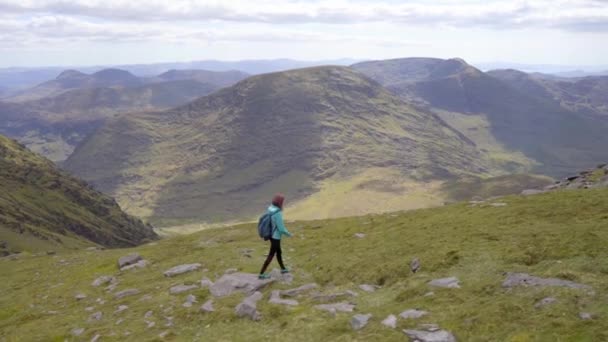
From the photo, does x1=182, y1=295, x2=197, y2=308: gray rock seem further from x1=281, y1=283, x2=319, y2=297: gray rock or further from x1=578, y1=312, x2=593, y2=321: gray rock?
x1=578, y1=312, x2=593, y2=321: gray rock

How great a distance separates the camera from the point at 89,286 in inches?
1708

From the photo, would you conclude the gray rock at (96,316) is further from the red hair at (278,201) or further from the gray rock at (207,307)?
the red hair at (278,201)

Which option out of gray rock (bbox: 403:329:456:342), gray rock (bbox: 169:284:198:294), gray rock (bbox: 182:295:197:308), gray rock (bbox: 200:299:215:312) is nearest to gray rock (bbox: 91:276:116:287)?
gray rock (bbox: 169:284:198:294)

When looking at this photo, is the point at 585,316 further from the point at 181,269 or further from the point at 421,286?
the point at 181,269

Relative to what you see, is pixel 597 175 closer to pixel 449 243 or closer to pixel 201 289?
pixel 449 243

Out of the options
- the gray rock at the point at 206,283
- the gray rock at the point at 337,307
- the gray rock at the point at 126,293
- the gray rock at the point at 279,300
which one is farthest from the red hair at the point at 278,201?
the gray rock at the point at 126,293

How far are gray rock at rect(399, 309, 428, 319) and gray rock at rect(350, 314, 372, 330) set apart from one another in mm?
1510

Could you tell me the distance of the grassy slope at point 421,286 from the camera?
18156 millimetres

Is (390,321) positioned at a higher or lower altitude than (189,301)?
higher

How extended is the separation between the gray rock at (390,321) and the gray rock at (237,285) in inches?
436

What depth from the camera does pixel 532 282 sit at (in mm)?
20984

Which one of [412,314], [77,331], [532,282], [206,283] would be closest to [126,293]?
[77,331]

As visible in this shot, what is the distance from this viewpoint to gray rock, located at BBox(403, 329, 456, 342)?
17297 millimetres

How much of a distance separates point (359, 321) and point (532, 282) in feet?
26.2
